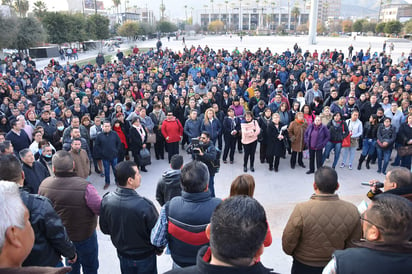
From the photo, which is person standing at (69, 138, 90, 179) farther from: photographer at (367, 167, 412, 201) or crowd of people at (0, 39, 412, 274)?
photographer at (367, 167, 412, 201)

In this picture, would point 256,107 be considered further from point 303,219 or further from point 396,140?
point 303,219

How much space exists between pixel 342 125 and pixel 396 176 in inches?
169

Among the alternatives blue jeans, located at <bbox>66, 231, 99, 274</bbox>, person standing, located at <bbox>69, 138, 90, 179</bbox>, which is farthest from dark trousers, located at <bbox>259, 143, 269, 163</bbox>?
blue jeans, located at <bbox>66, 231, 99, 274</bbox>

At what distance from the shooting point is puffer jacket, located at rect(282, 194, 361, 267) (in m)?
2.82

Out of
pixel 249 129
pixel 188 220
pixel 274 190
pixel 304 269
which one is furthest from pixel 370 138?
pixel 188 220

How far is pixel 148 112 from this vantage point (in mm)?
9055

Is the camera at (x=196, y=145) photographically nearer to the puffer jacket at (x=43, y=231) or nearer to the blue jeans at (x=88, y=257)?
the blue jeans at (x=88, y=257)

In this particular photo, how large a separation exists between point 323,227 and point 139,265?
187cm

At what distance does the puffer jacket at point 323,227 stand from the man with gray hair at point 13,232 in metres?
2.09

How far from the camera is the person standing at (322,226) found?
2824mm

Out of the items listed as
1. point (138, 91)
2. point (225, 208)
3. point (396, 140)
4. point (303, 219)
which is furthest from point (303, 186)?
point (138, 91)

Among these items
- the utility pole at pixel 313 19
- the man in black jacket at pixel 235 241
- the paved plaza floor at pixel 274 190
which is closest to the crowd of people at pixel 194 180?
the man in black jacket at pixel 235 241

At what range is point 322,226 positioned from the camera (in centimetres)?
282

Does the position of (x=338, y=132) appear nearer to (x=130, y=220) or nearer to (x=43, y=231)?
(x=130, y=220)
